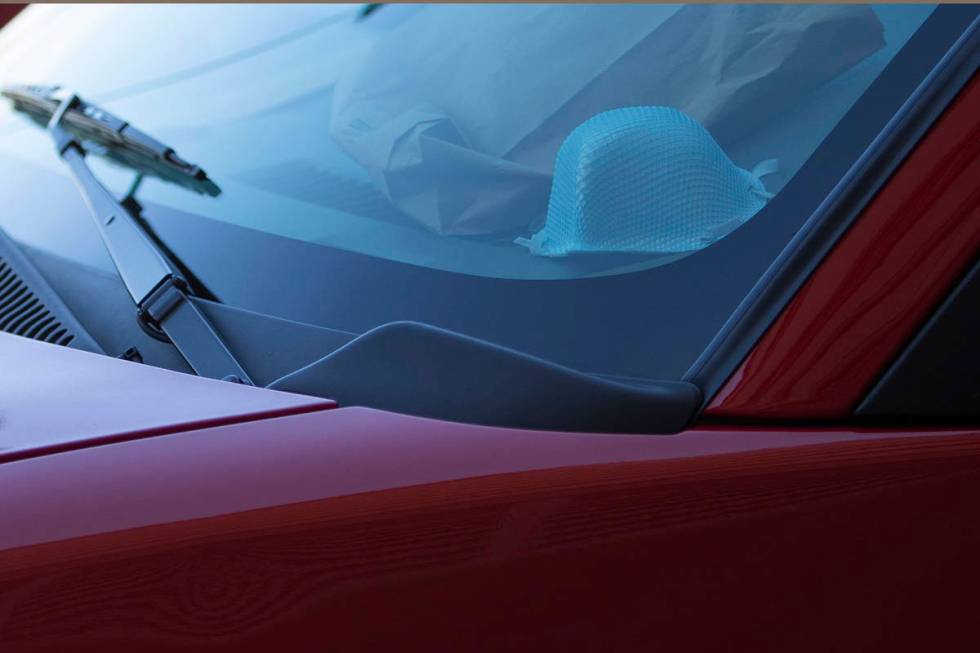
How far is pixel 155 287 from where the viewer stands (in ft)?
4.56

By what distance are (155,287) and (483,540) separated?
643 millimetres

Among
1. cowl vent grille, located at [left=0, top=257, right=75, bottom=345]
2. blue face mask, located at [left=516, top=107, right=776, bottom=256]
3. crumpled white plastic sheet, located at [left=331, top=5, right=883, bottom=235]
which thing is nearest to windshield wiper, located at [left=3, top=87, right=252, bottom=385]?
cowl vent grille, located at [left=0, top=257, right=75, bottom=345]

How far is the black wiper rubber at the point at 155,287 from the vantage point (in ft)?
4.16

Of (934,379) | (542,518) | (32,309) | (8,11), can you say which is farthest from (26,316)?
(934,379)

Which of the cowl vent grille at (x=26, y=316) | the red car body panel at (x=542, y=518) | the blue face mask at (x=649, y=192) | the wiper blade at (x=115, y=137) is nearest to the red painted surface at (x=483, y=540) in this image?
the red car body panel at (x=542, y=518)

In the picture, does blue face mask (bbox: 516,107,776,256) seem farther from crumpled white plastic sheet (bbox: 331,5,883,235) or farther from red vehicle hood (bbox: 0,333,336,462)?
red vehicle hood (bbox: 0,333,336,462)

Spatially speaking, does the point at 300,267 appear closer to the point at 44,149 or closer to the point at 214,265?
the point at 214,265

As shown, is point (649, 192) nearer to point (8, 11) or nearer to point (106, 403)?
point (106, 403)

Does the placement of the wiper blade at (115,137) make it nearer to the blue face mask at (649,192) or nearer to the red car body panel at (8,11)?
the red car body panel at (8,11)

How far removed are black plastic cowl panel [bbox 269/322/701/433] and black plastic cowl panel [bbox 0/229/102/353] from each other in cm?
43

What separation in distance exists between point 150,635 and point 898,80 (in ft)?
3.49

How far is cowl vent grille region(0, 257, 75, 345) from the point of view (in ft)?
4.56

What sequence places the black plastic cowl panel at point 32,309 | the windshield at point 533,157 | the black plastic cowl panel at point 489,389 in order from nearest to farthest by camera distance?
the black plastic cowl panel at point 489,389 → the windshield at point 533,157 → the black plastic cowl panel at point 32,309

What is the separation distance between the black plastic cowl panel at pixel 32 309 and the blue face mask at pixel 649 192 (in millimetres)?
635
